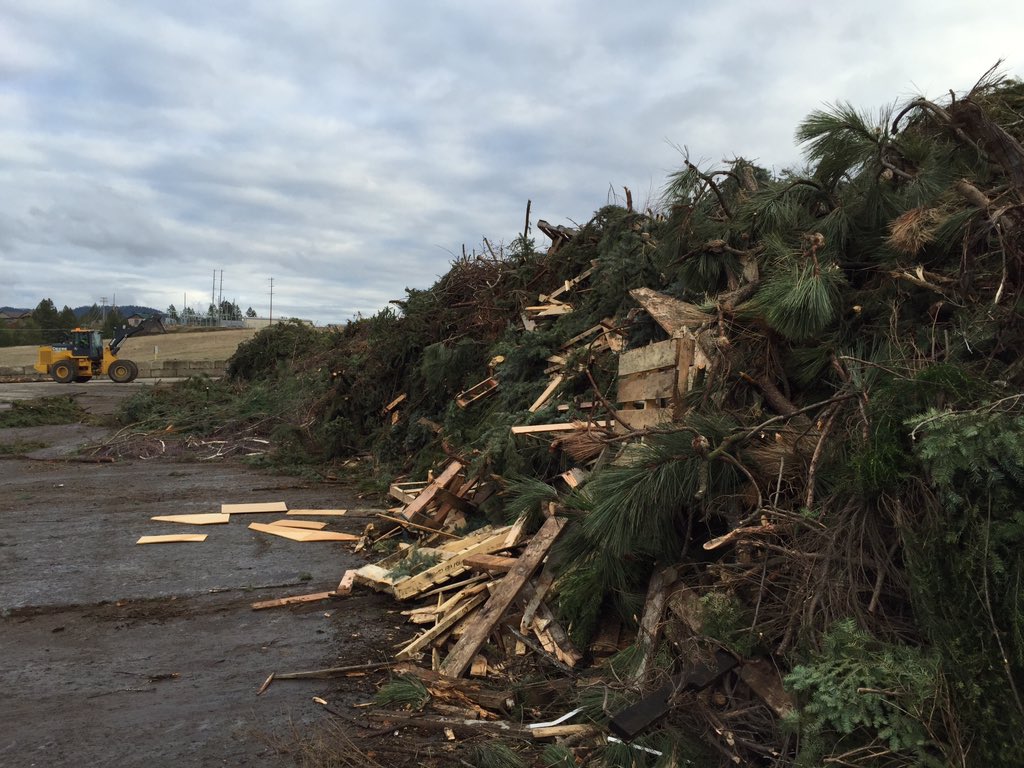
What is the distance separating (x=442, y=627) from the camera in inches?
185

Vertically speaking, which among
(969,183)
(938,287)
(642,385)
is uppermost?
(969,183)

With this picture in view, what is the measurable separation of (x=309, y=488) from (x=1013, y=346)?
8766 mm

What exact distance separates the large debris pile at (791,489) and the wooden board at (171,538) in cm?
222

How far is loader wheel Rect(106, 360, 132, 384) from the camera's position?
2867cm

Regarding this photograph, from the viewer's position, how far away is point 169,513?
849cm

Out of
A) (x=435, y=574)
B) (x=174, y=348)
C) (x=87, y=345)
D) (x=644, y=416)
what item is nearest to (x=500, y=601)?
(x=435, y=574)

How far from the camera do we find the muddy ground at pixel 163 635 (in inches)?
144

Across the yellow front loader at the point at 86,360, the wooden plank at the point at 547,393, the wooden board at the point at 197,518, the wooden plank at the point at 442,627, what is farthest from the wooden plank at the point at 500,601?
the yellow front loader at the point at 86,360

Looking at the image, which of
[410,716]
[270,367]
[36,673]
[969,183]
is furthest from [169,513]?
[270,367]

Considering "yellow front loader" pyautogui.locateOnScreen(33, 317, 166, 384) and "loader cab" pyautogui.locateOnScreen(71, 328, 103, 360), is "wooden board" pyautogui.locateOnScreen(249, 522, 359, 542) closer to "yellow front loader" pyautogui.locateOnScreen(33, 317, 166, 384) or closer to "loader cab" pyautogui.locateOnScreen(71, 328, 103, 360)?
"yellow front loader" pyautogui.locateOnScreen(33, 317, 166, 384)

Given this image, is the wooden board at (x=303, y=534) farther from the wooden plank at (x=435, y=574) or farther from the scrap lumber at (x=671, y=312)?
the scrap lumber at (x=671, y=312)

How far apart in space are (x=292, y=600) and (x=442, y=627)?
1.55 meters

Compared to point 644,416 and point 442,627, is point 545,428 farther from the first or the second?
point 442,627

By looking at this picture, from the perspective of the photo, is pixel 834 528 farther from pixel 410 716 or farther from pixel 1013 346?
pixel 410 716
